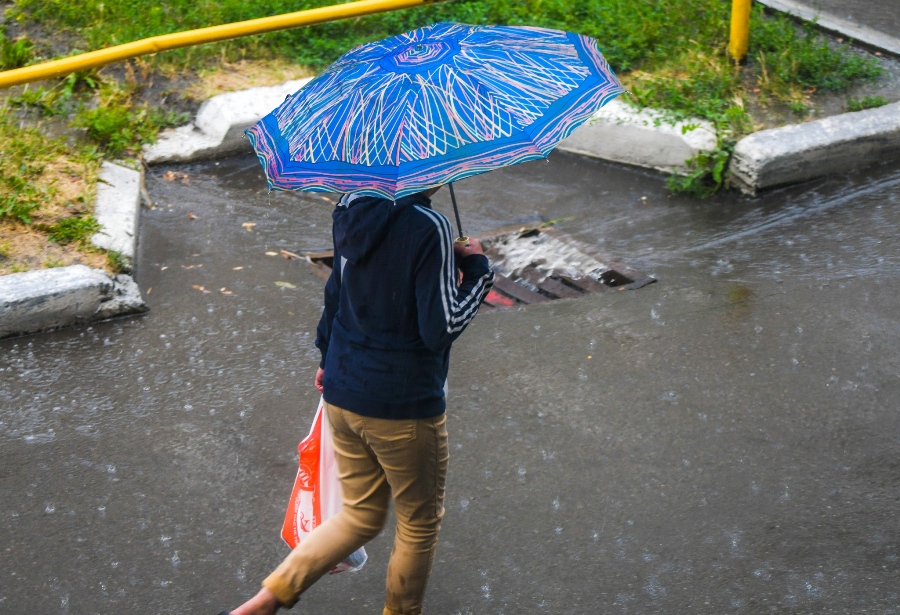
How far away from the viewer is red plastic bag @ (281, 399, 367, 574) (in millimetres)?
2973

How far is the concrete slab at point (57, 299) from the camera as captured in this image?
4766 mm

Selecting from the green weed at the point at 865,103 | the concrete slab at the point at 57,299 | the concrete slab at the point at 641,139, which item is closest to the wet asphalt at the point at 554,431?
the concrete slab at the point at 57,299

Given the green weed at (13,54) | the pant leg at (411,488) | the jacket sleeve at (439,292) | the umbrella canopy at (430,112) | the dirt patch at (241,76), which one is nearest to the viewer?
the umbrella canopy at (430,112)

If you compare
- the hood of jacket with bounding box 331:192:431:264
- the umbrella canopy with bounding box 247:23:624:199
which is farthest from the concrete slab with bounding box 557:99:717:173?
the hood of jacket with bounding box 331:192:431:264

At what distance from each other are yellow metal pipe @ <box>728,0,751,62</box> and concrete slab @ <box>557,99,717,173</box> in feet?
2.86

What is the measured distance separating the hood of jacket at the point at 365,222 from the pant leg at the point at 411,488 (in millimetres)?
454

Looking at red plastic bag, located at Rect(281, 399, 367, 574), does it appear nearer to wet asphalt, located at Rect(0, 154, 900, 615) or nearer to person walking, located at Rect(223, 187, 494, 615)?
person walking, located at Rect(223, 187, 494, 615)

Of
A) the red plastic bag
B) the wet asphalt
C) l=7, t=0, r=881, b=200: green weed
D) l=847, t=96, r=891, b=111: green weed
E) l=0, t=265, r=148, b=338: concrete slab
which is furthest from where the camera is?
l=7, t=0, r=881, b=200: green weed

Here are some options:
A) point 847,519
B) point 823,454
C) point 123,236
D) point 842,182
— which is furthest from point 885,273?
point 123,236

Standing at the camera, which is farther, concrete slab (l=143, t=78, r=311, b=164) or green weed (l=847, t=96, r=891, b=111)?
concrete slab (l=143, t=78, r=311, b=164)

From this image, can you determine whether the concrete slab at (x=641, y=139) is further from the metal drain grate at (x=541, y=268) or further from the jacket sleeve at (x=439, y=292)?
the jacket sleeve at (x=439, y=292)

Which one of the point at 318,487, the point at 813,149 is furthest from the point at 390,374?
the point at 813,149

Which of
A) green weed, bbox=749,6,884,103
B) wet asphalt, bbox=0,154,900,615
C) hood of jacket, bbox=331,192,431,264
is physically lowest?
wet asphalt, bbox=0,154,900,615

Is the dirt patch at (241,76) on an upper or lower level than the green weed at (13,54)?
lower
